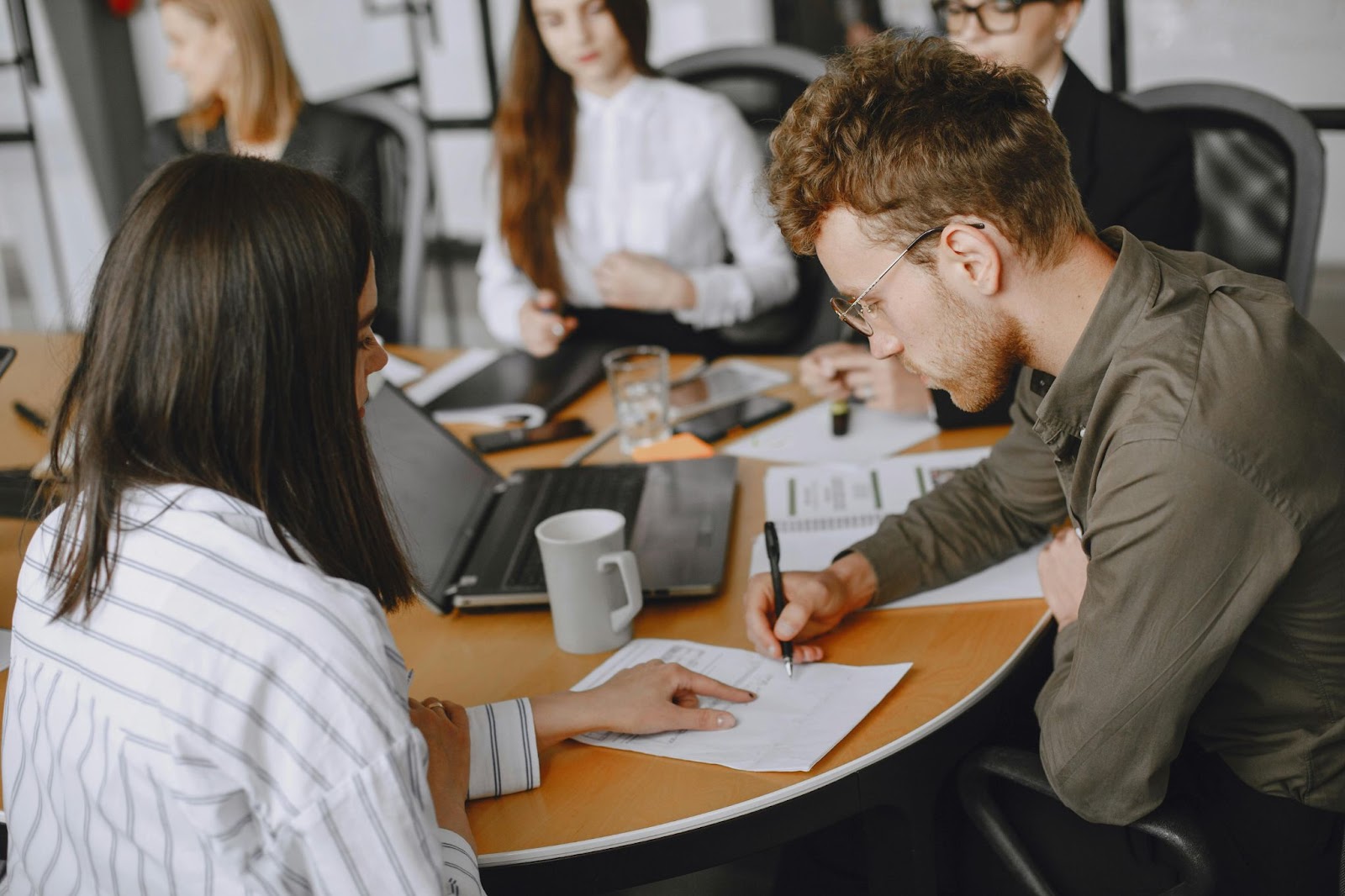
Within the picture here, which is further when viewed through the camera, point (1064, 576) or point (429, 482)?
point (429, 482)

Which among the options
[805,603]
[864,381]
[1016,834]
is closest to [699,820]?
[805,603]

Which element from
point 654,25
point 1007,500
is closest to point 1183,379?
point 1007,500

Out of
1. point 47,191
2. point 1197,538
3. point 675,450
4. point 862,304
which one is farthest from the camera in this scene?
point 47,191

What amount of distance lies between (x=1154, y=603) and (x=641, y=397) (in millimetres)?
918

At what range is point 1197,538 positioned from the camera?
964mm

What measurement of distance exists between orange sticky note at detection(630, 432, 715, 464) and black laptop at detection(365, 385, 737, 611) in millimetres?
78

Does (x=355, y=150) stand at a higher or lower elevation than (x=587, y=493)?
higher

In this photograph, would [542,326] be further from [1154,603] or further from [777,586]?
[1154,603]

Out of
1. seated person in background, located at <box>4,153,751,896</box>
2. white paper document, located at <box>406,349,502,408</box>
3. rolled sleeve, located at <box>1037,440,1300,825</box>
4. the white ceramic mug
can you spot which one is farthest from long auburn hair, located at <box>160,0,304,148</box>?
rolled sleeve, located at <box>1037,440,1300,825</box>

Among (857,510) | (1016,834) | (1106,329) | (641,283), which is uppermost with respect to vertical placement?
(1106,329)

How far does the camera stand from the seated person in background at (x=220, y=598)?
2.72 feet

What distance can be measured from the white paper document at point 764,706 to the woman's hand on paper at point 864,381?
2.04 ft

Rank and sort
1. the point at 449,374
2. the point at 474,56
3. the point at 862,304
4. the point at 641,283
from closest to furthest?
1. the point at 862,304
2. the point at 449,374
3. the point at 641,283
4. the point at 474,56

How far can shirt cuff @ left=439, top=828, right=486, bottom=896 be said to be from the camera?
0.90 meters
